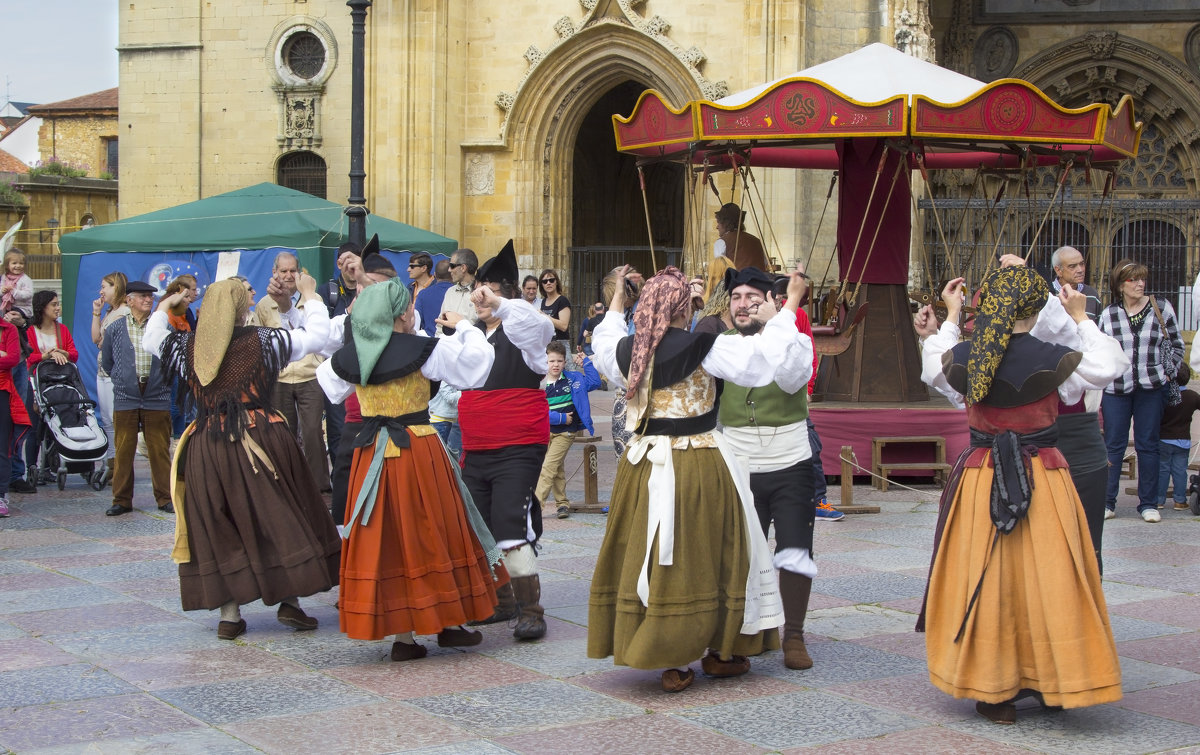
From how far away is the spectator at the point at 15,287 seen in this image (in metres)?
11.7

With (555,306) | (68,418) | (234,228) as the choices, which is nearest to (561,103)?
(234,228)

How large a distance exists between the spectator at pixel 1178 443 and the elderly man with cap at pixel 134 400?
23.4 ft

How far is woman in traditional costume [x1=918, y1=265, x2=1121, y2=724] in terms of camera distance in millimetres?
4953

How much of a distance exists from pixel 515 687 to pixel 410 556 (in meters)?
0.73

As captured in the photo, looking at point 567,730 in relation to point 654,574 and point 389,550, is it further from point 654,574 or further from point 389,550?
point 389,550

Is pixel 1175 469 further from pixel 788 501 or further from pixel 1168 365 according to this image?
pixel 788 501

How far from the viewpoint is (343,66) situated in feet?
70.0

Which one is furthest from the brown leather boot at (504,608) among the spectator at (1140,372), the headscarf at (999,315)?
the spectator at (1140,372)

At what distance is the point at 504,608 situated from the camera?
668 centimetres

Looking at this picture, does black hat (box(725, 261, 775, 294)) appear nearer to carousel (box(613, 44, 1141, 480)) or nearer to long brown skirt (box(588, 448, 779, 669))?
long brown skirt (box(588, 448, 779, 669))

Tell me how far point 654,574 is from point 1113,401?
5.74 meters

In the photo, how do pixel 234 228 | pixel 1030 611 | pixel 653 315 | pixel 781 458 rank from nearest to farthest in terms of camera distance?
pixel 1030 611, pixel 653 315, pixel 781 458, pixel 234 228

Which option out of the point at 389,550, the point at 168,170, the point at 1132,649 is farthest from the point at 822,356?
the point at 168,170

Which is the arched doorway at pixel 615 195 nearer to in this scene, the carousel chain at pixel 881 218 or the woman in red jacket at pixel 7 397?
the carousel chain at pixel 881 218
